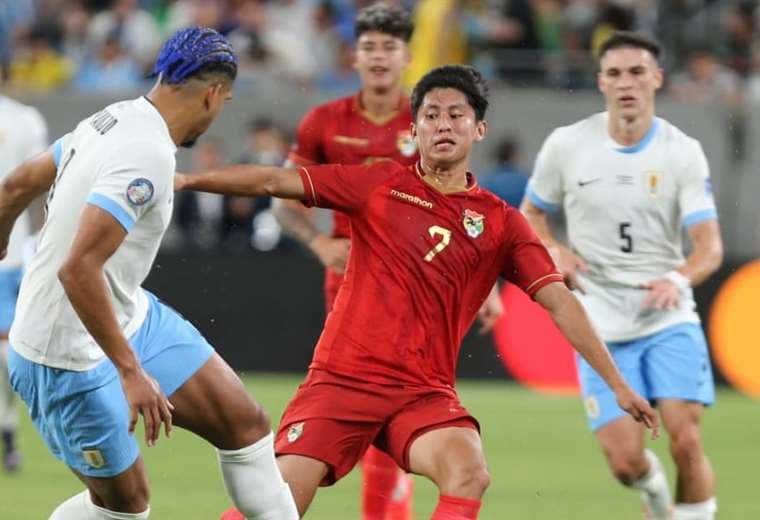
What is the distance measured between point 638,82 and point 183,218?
8535mm

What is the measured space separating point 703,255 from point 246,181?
Answer: 104 inches

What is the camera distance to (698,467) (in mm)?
8008

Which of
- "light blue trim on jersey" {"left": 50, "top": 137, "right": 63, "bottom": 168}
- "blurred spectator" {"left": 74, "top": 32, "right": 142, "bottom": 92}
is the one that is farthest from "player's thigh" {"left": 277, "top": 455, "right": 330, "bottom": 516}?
"blurred spectator" {"left": 74, "top": 32, "right": 142, "bottom": 92}

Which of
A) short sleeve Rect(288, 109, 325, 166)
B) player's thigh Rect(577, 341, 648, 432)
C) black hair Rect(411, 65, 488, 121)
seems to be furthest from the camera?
short sleeve Rect(288, 109, 325, 166)

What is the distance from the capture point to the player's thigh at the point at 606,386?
8.29m

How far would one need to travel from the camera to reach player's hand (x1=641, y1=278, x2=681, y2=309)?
26.2 feet

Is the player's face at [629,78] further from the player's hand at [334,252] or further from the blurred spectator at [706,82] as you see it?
the blurred spectator at [706,82]

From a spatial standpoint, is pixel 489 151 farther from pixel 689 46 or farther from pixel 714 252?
pixel 714 252

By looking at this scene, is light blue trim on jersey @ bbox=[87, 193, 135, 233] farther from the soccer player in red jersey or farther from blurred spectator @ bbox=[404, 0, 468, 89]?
blurred spectator @ bbox=[404, 0, 468, 89]

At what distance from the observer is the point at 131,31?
18109mm

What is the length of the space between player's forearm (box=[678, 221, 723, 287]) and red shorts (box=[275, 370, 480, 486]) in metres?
1.91

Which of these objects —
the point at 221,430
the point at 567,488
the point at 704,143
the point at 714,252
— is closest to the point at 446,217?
the point at 221,430

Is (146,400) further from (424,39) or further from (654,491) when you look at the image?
(424,39)

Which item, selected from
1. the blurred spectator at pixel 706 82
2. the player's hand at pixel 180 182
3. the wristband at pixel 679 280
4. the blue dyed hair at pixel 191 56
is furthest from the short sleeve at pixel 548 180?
the blurred spectator at pixel 706 82
